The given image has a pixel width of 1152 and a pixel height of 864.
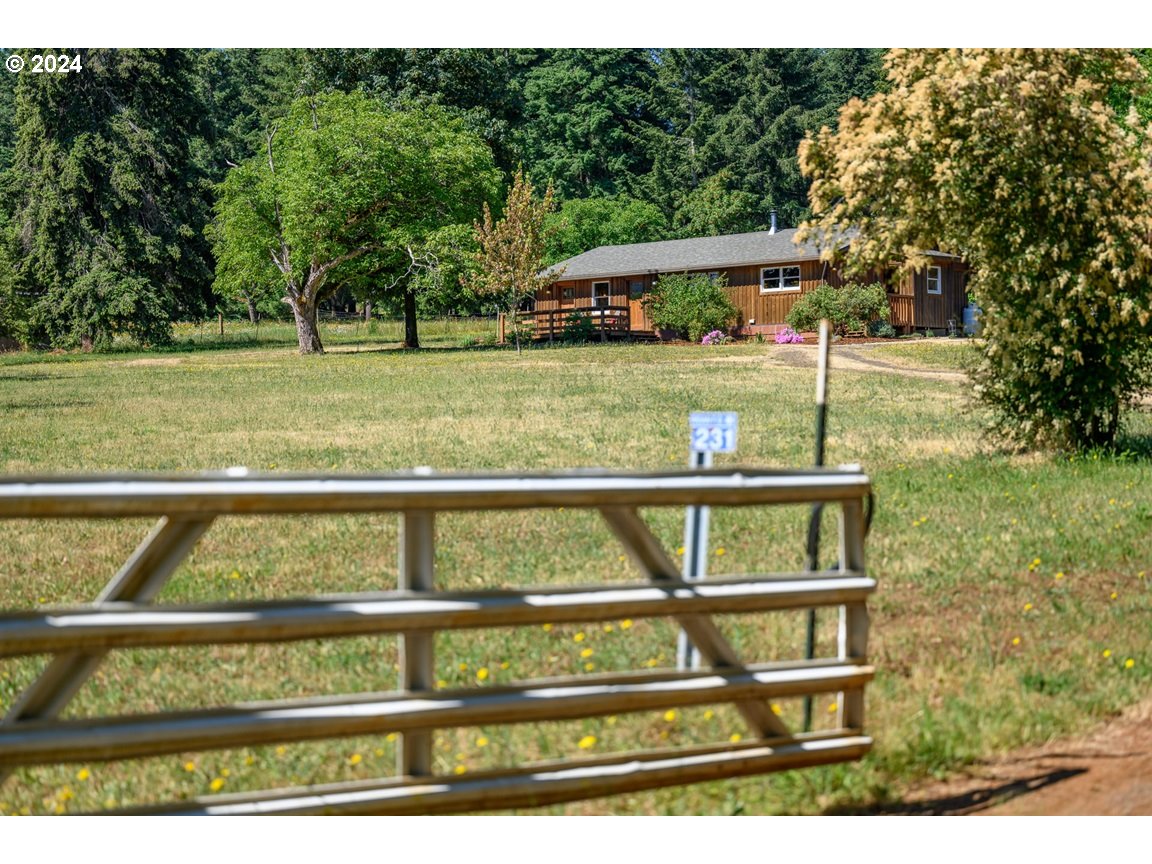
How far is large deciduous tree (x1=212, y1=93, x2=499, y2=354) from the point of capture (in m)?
45.6

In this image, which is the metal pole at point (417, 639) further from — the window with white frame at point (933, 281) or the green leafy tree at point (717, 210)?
the green leafy tree at point (717, 210)

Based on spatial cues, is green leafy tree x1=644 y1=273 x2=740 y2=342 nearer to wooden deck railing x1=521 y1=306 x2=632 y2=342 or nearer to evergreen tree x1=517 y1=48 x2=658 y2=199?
wooden deck railing x1=521 y1=306 x2=632 y2=342

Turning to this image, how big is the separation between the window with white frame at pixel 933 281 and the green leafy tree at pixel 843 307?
168 inches

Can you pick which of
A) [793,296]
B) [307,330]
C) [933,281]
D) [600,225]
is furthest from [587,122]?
[307,330]

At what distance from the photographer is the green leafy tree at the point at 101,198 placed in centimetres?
5309

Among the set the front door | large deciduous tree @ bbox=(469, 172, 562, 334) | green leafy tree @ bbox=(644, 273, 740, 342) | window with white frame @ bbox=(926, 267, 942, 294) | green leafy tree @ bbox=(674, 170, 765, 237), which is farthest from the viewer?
green leafy tree @ bbox=(674, 170, 765, 237)

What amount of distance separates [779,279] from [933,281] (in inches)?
225

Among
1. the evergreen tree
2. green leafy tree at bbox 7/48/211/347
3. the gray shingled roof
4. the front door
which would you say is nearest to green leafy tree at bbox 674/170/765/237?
the evergreen tree

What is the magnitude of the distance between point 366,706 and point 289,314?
7636 cm

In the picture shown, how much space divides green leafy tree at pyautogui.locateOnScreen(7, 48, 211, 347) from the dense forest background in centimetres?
8

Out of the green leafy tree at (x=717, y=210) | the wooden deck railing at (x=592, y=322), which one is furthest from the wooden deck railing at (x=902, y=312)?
the green leafy tree at (x=717, y=210)

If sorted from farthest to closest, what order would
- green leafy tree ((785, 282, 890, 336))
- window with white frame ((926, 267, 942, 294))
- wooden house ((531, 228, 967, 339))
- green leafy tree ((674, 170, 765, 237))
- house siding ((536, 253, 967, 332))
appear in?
green leafy tree ((674, 170, 765, 237)) < window with white frame ((926, 267, 942, 294)) < wooden house ((531, 228, 967, 339)) < house siding ((536, 253, 967, 332)) < green leafy tree ((785, 282, 890, 336))

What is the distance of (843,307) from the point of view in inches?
1677

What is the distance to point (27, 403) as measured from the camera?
2483 cm
